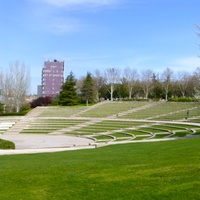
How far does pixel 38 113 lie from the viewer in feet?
171

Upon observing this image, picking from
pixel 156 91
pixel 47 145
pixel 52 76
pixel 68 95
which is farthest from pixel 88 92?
pixel 52 76

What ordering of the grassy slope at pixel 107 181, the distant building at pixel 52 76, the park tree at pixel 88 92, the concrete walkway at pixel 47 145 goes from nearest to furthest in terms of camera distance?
the grassy slope at pixel 107 181 → the concrete walkway at pixel 47 145 → the park tree at pixel 88 92 → the distant building at pixel 52 76

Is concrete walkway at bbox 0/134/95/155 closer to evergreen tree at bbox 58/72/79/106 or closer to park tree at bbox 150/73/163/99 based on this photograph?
evergreen tree at bbox 58/72/79/106

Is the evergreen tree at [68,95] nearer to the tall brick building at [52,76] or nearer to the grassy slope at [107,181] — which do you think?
the grassy slope at [107,181]

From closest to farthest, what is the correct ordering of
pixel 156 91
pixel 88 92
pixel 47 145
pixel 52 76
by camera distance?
pixel 47 145
pixel 88 92
pixel 156 91
pixel 52 76

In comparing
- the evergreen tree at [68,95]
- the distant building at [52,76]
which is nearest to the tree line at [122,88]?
the evergreen tree at [68,95]

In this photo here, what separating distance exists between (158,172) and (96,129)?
1123 inches

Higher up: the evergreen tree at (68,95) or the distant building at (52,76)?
the distant building at (52,76)

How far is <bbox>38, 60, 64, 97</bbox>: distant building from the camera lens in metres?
133

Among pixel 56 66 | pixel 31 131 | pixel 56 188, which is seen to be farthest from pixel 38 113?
pixel 56 66

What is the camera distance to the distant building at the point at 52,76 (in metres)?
133

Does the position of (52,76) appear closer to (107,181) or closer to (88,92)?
(88,92)

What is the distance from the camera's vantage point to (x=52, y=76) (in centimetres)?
13438

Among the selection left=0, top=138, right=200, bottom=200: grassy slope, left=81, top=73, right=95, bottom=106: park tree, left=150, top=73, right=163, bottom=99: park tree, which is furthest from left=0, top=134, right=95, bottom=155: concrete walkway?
left=150, top=73, right=163, bottom=99: park tree
